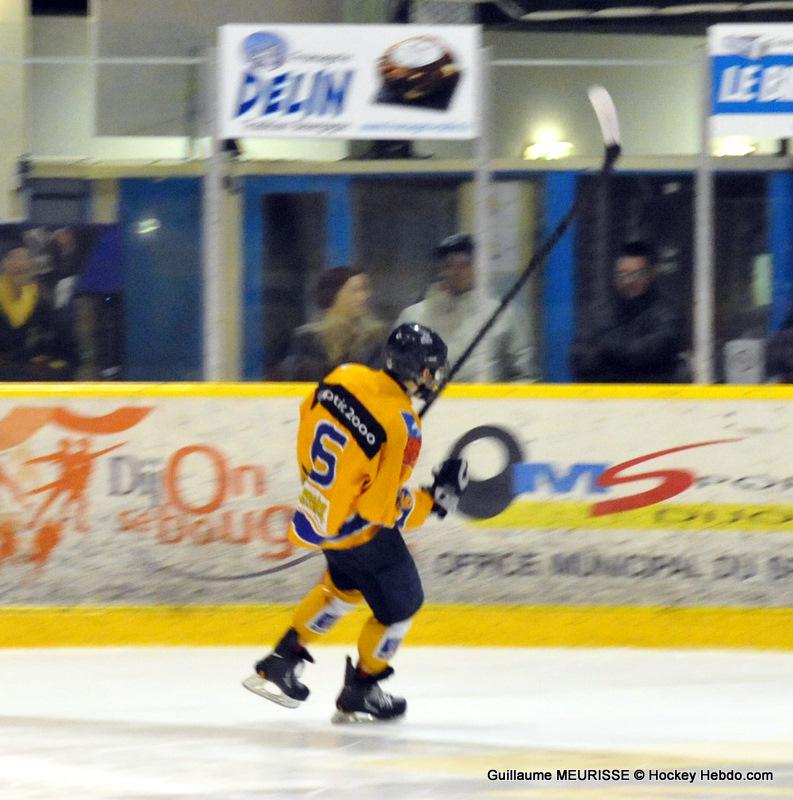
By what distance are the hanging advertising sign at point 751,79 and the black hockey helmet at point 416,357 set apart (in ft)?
8.07

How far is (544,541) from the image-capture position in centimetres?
700

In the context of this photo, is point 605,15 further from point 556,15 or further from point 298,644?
point 298,644

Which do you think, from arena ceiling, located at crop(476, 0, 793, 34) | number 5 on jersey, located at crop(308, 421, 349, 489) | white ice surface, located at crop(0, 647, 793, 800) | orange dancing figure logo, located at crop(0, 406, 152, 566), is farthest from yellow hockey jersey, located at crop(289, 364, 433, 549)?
arena ceiling, located at crop(476, 0, 793, 34)

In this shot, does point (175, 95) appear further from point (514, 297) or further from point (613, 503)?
point (613, 503)

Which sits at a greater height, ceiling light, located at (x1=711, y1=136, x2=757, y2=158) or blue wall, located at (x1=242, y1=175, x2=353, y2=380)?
ceiling light, located at (x1=711, y1=136, x2=757, y2=158)

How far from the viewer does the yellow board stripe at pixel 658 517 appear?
6.97 metres

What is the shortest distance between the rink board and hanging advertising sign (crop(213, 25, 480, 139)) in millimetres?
1142

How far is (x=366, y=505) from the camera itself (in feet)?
17.3

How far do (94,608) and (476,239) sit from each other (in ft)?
7.23

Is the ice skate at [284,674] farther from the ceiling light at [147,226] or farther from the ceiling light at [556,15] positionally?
the ceiling light at [556,15]

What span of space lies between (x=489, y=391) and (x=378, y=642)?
5.96ft

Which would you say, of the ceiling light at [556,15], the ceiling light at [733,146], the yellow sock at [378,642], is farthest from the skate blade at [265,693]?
the ceiling light at [556,15]

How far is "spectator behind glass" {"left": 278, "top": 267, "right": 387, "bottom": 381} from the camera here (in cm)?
712

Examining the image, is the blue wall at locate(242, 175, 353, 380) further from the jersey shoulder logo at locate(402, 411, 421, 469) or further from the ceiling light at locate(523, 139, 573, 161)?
the jersey shoulder logo at locate(402, 411, 421, 469)
